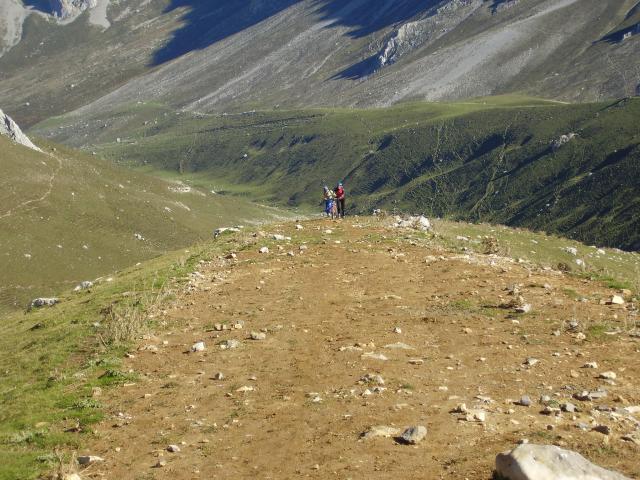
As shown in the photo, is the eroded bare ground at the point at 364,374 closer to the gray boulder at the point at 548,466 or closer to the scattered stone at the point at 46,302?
the gray boulder at the point at 548,466

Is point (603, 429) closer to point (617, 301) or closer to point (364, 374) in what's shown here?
point (364, 374)

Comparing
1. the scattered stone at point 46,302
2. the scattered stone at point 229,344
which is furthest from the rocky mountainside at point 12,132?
the scattered stone at point 229,344

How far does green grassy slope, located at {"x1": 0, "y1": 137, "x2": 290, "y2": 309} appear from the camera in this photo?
112 meters

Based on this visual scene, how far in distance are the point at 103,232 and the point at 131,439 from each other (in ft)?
399

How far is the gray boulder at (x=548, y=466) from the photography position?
398 inches

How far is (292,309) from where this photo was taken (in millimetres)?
23062

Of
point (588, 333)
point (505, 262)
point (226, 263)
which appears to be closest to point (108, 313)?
point (226, 263)

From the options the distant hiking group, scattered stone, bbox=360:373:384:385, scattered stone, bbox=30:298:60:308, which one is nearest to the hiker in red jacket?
the distant hiking group

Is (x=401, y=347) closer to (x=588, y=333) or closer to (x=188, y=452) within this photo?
(x=588, y=333)

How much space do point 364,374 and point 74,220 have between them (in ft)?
400

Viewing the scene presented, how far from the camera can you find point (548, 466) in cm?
1021

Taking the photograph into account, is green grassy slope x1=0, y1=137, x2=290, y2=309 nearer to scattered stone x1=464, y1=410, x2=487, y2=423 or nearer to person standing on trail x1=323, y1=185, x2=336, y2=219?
person standing on trail x1=323, y1=185, x2=336, y2=219

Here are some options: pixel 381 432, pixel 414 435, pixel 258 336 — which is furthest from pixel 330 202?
pixel 414 435

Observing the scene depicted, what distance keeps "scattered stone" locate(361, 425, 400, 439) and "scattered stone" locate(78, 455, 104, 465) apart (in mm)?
5175
